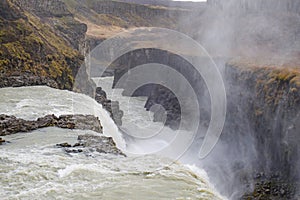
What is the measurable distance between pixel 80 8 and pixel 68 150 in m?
117

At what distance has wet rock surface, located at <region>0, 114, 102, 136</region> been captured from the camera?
17391 millimetres

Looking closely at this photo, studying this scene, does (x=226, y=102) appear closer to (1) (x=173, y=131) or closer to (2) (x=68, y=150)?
(1) (x=173, y=131)

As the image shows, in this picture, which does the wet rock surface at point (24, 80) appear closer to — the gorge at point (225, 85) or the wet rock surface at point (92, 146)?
the gorge at point (225, 85)

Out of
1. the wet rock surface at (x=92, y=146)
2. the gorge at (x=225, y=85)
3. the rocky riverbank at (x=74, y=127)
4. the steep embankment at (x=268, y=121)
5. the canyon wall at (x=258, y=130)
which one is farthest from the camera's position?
the canyon wall at (x=258, y=130)

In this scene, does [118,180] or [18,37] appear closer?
[118,180]

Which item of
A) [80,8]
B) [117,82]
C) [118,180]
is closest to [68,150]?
[118,180]

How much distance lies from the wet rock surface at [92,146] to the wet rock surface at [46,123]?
2.64 m

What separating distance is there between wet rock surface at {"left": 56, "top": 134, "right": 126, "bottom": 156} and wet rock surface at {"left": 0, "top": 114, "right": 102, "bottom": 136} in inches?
104

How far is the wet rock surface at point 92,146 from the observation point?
14.5 m

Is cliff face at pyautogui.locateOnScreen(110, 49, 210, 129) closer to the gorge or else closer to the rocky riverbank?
the gorge

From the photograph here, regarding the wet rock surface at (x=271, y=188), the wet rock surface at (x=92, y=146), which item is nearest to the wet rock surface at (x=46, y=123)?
the wet rock surface at (x=92, y=146)

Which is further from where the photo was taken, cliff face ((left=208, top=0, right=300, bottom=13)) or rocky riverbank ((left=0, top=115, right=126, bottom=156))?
cliff face ((left=208, top=0, right=300, bottom=13))

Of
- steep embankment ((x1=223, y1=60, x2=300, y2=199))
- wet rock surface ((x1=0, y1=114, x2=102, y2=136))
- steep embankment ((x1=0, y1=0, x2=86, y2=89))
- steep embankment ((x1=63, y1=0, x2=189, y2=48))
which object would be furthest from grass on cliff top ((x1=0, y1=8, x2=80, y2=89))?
steep embankment ((x1=63, y1=0, x2=189, y2=48))

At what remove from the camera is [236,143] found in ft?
112
